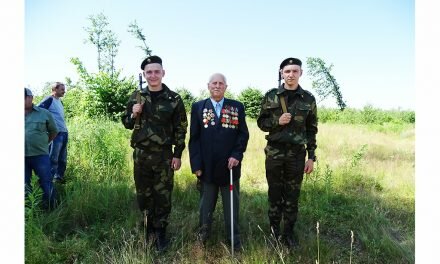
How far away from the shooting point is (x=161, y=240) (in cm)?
371

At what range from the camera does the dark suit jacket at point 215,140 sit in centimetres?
347

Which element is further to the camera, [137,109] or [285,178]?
[285,178]

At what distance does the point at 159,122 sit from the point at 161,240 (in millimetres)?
1392

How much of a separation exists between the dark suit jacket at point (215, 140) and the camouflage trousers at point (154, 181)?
335mm

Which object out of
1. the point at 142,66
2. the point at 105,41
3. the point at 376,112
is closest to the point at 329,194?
the point at 142,66

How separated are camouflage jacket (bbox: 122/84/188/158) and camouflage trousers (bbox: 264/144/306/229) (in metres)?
1.08

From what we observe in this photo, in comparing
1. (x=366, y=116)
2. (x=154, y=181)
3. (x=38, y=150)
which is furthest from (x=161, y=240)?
(x=366, y=116)

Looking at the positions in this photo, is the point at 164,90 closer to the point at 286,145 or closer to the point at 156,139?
the point at 156,139

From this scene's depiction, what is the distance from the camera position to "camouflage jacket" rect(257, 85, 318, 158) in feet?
11.7

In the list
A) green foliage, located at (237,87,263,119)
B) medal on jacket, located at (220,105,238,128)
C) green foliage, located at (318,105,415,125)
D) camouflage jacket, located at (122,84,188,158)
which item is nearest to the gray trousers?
camouflage jacket, located at (122,84,188,158)

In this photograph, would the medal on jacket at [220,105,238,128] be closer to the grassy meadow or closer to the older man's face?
the older man's face

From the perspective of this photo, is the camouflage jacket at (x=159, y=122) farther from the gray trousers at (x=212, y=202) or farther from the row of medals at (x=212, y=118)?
the gray trousers at (x=212, y=202)

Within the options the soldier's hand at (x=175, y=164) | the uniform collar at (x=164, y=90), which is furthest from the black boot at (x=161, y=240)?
the uniform collar at (x=164, y=90)

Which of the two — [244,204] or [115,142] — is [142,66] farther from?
[115,142]
